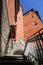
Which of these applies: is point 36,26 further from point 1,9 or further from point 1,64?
point 1,64

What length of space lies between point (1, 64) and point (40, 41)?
506 millimetres

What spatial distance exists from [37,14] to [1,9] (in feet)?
59.5

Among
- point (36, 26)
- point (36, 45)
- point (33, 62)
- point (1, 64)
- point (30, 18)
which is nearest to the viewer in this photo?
point (33, 62)

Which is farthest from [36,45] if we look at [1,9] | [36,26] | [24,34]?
[36,26]

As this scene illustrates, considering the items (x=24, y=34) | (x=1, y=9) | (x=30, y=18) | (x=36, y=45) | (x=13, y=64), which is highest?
(x=30, y=18)

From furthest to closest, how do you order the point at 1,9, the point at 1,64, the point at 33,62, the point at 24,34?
the point at 24,34, the point at 1,9, the point at 1,64, the point at 33,62

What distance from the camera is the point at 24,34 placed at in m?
19.4

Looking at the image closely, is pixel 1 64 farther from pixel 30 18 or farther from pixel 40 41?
pixel 30 18

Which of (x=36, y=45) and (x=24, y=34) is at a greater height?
(x=24, y=34)

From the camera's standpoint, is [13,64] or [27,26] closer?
[13,64]

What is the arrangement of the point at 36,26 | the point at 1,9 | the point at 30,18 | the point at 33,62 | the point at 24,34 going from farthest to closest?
1. the point at 30,18
2. the point at 36,26
3. the point at 24,34
4. the point at 1,9
5. the point at 33,62

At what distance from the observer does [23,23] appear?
21.8 meters

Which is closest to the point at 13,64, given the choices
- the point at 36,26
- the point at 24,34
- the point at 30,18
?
the point at 24,34

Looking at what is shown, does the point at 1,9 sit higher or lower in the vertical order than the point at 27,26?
lower
